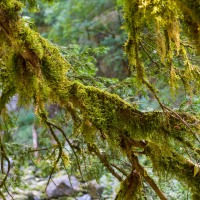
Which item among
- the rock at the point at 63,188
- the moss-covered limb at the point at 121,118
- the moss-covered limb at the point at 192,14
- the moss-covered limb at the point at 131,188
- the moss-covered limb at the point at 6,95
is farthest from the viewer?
the rock at the point at 63,188

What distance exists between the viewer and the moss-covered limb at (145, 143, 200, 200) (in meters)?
1.88

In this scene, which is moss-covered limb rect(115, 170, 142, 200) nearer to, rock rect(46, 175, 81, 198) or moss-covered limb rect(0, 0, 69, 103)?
moss-covered limb rect(0, 0, 69, 103)

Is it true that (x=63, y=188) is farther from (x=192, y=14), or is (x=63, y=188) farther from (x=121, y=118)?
(x=192, y=14)

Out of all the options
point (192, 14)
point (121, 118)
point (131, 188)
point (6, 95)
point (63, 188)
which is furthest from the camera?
point (63, 188)

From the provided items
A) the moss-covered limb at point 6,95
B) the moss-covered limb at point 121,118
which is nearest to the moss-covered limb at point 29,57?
the moss-covered limb at point 121,118

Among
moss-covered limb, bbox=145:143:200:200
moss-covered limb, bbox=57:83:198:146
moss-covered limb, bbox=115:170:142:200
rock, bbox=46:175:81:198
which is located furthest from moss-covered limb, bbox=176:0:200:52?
rock, bbox=46:175:81:198

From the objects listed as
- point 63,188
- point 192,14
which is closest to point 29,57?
point 192,14

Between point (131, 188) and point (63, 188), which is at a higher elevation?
point (63, 188)

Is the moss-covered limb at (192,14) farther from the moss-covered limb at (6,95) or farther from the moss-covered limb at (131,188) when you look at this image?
the moss-covered limb at (6,95)

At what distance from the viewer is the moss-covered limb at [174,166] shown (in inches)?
74.1

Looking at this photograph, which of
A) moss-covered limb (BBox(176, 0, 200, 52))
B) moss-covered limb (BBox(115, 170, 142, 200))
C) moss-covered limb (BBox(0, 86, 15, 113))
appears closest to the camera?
moss-covered limb (BBox(176, 0, 200, 52))

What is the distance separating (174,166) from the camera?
6.39 ft

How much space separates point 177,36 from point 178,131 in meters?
0.53

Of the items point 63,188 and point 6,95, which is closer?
point 6,95
